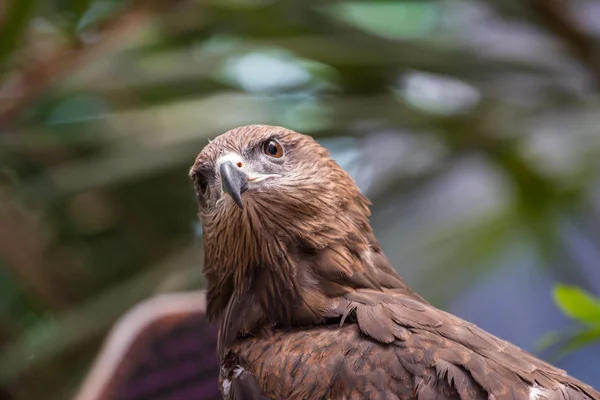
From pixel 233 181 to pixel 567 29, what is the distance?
71.2 inches

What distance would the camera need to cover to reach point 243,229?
1294 millimetres

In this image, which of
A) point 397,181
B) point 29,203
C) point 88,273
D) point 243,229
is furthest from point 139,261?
point 243,229

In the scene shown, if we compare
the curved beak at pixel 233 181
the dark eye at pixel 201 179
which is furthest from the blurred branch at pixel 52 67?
the curved beak at pixel 233 181

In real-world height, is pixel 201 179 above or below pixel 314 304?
above

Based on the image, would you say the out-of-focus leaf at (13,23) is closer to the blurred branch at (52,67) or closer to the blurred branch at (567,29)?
the blurred branch at (52,67)

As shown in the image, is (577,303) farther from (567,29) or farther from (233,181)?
(567,29)

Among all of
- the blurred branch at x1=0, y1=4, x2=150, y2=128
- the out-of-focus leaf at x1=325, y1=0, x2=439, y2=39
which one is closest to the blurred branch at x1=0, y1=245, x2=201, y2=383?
the blurred branch at x1=0, y1=4, x2=150, y2=128

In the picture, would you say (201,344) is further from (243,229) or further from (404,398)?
(404,398)

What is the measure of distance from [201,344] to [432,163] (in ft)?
4.10

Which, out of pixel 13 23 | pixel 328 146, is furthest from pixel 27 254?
pixel 328 146

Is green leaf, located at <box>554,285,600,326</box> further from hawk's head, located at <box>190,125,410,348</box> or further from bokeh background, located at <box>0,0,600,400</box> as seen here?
bokeh background, located at <box>0,0,600,400</box>

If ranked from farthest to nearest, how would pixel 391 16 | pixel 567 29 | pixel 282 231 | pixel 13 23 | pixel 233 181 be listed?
1. pixel 391 16
2. pixel 567 29
3. pixel 13 23
4. pixel 282 231
5. pixel 233 181

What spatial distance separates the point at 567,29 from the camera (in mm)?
2566

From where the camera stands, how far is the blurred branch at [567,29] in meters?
2.51
